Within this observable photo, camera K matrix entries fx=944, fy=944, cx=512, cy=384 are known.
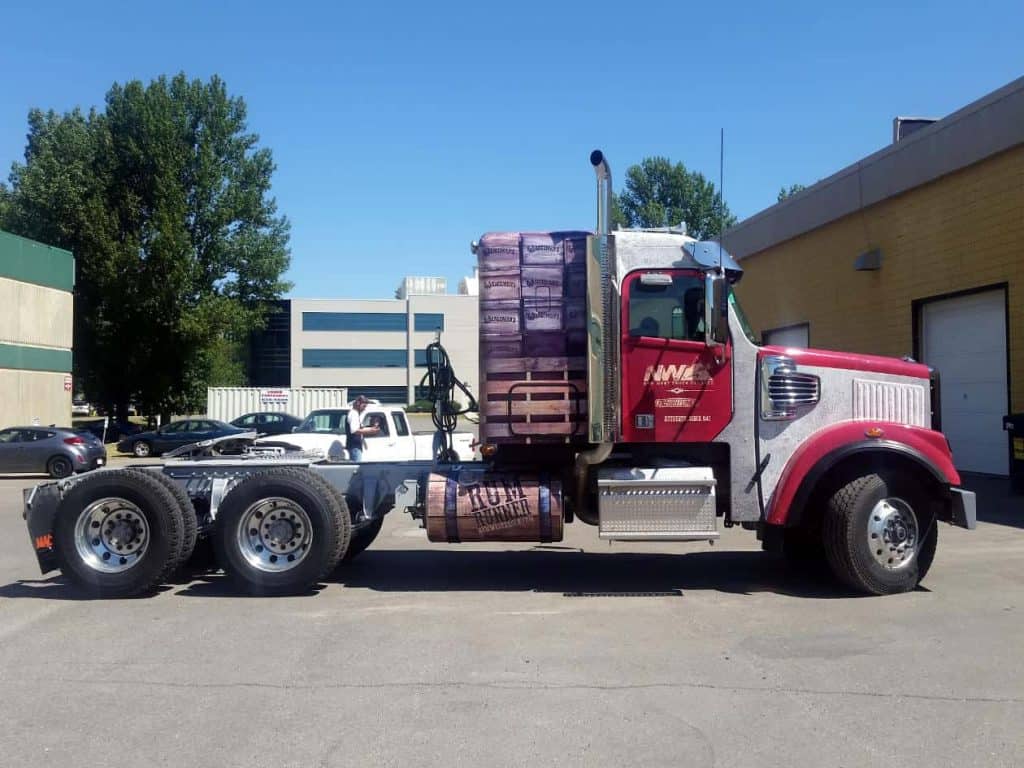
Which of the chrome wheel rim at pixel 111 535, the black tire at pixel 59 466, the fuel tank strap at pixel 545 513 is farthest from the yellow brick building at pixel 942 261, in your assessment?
the black tire at pixel 59 466

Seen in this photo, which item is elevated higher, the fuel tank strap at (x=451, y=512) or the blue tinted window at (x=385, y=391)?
the blue tinted window at (x=385, y=391)

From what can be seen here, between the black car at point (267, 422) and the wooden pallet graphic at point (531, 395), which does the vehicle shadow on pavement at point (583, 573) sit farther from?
the black car at point (267, 422)

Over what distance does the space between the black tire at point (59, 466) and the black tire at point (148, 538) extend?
16.6 meters

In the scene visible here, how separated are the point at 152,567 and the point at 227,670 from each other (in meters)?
2.47

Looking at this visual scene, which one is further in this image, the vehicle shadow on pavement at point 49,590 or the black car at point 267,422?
the black car at point 267,422

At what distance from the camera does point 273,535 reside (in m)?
8.41

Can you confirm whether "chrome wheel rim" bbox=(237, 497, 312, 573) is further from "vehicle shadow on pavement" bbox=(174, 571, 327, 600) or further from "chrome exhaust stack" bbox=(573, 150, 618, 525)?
"chrome exhaust stack" bbox=(573, 150, 618, 525)

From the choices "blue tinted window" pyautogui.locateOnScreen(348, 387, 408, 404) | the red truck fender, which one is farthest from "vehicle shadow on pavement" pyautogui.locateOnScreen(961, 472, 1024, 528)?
"blue tinted window" pyautogui.locateOnScreen(348, 387, 408, 404)

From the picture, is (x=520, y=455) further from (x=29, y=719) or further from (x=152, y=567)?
(x=29, y=719)

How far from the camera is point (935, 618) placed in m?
7.48

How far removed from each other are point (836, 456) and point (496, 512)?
296cm

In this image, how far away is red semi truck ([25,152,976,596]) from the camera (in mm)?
8164

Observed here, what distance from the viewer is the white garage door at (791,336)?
25.2 m

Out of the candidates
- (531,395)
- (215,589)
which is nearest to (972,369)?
(531,395)
